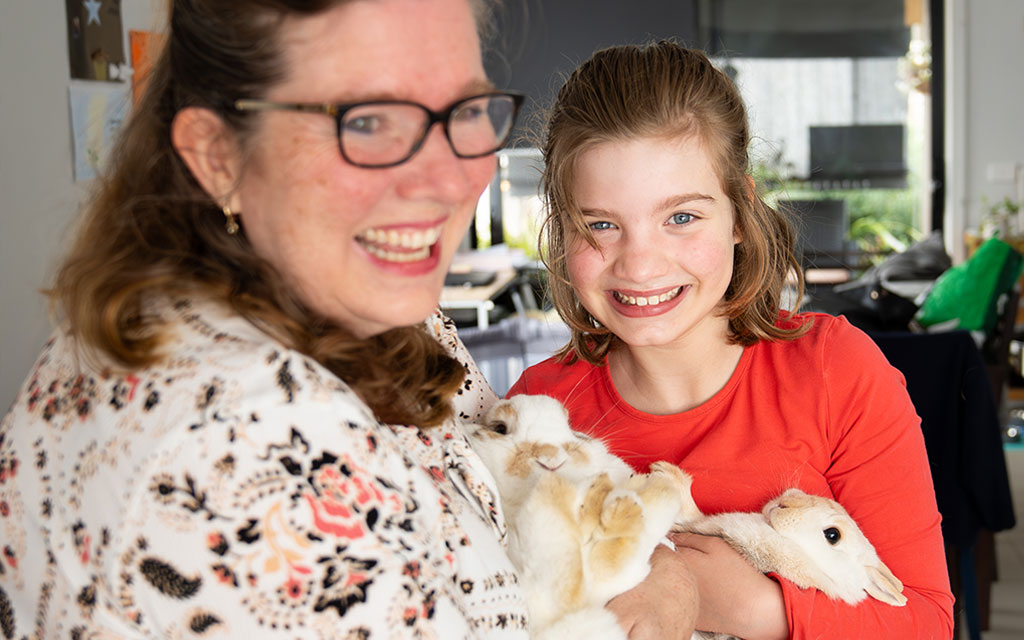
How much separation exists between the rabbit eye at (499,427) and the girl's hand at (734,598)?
0.29m

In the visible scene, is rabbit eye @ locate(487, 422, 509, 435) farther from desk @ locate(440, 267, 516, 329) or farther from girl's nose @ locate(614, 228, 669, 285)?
desk @ locate(440, 267, 516, 329)

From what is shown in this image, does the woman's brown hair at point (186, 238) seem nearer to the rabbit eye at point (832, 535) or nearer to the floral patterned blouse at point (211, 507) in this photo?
the floral patterned blouse at point (211, 507)

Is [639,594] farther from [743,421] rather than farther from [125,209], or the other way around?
[125,209]

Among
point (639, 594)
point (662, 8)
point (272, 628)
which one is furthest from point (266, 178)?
point (662, 8)

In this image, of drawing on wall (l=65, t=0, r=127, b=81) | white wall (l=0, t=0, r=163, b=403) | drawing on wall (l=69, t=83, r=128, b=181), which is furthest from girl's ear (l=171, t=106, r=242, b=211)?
drawing on wall (l=65, t=0, r=127, b=81)

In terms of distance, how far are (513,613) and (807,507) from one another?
0.55 metres

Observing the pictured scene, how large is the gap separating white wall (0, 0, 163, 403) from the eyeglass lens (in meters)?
2.07

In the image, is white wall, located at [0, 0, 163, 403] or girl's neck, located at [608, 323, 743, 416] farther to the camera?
white wall, located at [0, 0, 163, 403]

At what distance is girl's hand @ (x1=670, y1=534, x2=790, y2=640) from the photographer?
4.00 feet

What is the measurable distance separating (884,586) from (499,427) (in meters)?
0.58

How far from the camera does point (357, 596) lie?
709 millimetres

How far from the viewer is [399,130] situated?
2.71 ft

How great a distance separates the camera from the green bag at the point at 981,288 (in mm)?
4453

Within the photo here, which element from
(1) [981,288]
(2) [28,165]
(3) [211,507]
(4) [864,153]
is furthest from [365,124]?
(4) [864,153]
